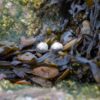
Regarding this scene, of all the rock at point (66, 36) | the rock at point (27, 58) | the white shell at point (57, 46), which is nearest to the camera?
the rock at point (27, 58)

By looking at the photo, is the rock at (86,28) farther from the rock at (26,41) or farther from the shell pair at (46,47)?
the rock at (26,41)

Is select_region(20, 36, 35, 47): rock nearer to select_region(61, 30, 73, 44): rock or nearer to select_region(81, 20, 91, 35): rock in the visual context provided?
select_region(61, 30, 73, 44): rock

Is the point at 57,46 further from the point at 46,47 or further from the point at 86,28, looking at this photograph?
the point at 86,28

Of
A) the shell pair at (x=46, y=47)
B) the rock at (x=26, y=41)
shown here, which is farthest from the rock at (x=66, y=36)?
the rock at (x=26, y=41)

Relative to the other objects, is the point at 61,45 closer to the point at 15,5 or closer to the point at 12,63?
the point at 12,63

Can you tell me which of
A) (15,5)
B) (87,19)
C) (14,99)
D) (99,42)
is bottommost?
(14,99)

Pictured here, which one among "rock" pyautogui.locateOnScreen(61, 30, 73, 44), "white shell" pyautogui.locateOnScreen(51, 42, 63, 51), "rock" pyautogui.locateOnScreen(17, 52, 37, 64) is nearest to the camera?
"rock" pyautogui.locateOnScreen(17, 52, 37, 64)

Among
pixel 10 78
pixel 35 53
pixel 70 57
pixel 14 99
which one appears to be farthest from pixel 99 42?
pixel 14 99

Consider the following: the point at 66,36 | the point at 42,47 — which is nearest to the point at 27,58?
the point at 42,47

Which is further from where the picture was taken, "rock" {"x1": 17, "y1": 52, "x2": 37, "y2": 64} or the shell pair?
the shell pair

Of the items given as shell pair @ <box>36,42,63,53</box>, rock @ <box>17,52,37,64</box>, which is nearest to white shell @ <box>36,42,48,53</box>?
shell pair @ <box>36,42,63,53</box>

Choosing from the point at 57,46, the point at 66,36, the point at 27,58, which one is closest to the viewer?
the point at 27,58
